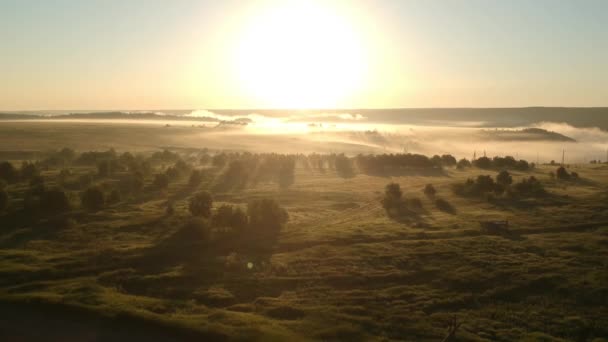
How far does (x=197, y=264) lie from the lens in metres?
43.5

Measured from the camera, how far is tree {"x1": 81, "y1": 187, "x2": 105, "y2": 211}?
2542 inches

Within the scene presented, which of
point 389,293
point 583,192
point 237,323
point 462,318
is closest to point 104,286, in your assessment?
point 237,323

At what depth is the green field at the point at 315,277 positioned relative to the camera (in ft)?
101

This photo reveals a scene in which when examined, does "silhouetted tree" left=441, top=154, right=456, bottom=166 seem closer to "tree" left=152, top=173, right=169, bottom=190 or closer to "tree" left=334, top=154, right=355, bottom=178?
"tree" left=334, top=154, right=355, bottom=178

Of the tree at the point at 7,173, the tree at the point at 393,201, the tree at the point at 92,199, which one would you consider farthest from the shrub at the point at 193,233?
→ the tree at the point at 7,173

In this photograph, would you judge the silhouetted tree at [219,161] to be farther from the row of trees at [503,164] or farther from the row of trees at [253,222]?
the row of trees at [503,164]

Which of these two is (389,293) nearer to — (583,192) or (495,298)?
(495,298)

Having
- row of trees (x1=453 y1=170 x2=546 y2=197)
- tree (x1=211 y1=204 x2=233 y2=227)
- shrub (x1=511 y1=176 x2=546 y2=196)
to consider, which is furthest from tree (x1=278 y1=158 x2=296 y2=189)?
shrub (x1=511 y1=176 x2=546 y2=196)

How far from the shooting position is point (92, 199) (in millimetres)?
64750

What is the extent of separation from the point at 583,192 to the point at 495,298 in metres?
54.6

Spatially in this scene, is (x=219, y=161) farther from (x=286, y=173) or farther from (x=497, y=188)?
(x=497, y=188)

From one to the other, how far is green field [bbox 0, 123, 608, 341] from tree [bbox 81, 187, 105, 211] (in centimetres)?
172

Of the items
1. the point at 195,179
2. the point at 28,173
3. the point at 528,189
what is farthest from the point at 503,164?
the point at 28,173

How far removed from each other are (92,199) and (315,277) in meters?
39.3
